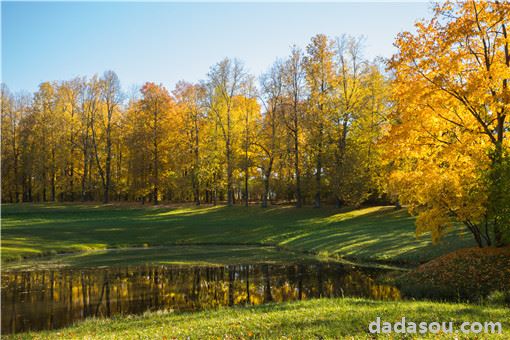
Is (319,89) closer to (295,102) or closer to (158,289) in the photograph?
(295,102)

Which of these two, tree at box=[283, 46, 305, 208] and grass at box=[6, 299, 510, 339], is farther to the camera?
tree at box=[283, 46, 305, 208]

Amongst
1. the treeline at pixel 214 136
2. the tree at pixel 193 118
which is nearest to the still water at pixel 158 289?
the treeline at pixel 214 136

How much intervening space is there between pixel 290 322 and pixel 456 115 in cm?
1294

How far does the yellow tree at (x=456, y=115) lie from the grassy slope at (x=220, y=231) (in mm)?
6168

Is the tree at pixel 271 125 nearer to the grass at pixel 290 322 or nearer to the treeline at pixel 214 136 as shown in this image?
the treeline at pixel 214 136

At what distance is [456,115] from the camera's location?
18.9 meters

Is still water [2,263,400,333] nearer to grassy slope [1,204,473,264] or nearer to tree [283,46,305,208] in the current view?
grassy slope [1,204,473,264]

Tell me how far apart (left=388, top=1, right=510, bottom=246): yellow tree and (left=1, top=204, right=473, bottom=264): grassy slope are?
6.17m

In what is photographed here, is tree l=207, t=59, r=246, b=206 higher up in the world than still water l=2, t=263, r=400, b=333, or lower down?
higher up

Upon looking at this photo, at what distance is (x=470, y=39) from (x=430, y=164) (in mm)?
5262

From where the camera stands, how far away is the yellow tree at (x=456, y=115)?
16625 mm

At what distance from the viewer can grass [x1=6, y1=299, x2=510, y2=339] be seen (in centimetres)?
933

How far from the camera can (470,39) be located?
18.0 metres

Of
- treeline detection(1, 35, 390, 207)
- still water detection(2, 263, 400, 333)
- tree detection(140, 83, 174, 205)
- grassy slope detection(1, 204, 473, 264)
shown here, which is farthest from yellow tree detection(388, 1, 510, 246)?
tree detection(140, 83, 174, 205)
